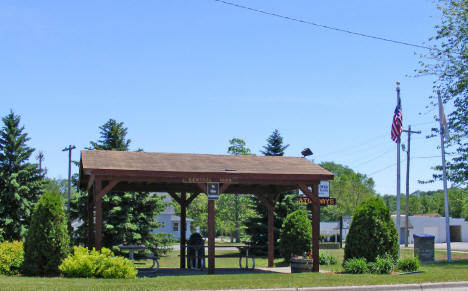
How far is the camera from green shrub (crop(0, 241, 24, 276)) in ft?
47.1

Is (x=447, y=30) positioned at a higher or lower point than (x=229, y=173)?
higher

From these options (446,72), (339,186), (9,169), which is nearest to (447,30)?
(446,72)

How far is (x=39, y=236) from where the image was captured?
1421cm

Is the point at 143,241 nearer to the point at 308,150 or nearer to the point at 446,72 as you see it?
the point at 308,150

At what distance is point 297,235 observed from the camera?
22375mm

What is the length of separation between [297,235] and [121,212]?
10.2 m

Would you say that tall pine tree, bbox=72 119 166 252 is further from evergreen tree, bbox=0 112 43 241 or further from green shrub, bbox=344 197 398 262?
green shrub, bbox=344 197 398 262

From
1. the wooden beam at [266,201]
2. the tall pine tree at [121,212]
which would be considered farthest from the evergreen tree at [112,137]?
the wooden beam at [266,201]

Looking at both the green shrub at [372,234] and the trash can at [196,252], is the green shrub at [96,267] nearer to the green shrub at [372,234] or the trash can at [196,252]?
the trash can at [196,252]

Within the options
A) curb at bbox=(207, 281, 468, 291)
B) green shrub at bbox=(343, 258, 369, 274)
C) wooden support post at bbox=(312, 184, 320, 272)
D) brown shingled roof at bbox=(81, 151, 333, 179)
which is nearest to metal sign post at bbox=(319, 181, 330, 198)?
brown shingled roof at bbox=(81, 151, 333, 179)

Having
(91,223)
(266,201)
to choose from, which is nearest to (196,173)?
(91,223)

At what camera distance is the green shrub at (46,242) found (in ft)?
46.4

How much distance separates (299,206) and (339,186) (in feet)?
160

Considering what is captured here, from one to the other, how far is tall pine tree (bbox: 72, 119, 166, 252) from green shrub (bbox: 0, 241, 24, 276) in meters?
11.9
